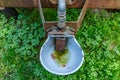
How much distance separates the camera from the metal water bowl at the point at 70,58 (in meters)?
2.48

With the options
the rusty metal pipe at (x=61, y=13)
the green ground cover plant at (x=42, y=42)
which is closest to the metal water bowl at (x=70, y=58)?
the rusty metal pipe at (x=61, y=13)

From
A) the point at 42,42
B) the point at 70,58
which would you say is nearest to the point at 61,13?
the point at 70,58

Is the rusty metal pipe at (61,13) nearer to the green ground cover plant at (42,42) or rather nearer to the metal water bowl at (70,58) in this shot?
the metal water bowl at (70,58)

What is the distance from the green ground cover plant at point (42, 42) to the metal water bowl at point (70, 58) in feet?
1.08

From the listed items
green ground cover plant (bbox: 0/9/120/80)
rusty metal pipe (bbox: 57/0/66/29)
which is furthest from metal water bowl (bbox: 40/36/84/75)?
green ground cover plant (bbox: 0/9/120/80)

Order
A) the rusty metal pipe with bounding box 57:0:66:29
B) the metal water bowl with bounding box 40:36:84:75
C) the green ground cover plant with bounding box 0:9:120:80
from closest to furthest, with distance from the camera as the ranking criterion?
the rusty metal pipe with bounding box 57:0:66:29, the metal water bowl with bounding box 40:36:84:75, the green ground cover plant with bounding box 0:9:120:80

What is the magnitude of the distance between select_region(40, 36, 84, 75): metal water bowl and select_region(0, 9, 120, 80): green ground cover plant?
0.33 m

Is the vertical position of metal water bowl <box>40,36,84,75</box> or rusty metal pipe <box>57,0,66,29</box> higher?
rusty metal pipe <box>57,0,66,29</box>

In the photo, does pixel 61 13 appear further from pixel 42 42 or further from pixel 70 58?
pixel 42 42

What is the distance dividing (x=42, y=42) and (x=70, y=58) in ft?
1.84

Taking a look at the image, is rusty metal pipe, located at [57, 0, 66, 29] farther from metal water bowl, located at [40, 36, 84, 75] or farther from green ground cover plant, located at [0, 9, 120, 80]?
green ground cover plant, located at [0, 9, 120, 80]

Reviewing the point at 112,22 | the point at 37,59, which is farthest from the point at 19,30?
the point at 112,22

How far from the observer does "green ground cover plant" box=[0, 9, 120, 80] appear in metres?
2.97

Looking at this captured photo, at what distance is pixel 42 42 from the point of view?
124 inches
